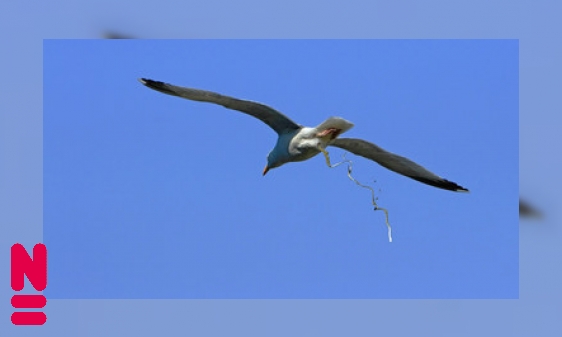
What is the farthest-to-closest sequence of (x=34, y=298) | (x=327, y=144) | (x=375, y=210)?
(x=34, y=298) → (x=327, y=144) → (x=375, y=210)

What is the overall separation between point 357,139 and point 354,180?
0.87 m

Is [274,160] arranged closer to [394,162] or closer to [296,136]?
[296,136]

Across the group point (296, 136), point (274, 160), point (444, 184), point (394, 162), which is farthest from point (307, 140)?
point (444, 184)

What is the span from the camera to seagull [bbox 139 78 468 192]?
28.5 feet

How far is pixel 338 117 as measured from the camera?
853 cm

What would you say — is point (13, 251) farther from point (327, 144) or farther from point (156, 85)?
point (327, 144)

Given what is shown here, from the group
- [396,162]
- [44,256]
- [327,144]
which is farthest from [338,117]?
[44,256]

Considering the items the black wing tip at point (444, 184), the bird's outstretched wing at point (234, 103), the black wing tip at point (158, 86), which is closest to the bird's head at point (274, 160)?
the bird's outstretched wing at point (234, 103)

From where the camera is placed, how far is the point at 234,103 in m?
8.74

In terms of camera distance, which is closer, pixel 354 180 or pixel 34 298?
pixel 354 180

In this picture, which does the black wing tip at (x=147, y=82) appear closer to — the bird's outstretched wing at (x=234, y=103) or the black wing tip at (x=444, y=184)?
the bird's outstretched wing at (x=234, y=103)

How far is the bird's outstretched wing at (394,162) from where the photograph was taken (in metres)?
9.17

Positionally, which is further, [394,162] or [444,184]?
[444,184]

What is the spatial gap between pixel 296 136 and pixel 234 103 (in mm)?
445
